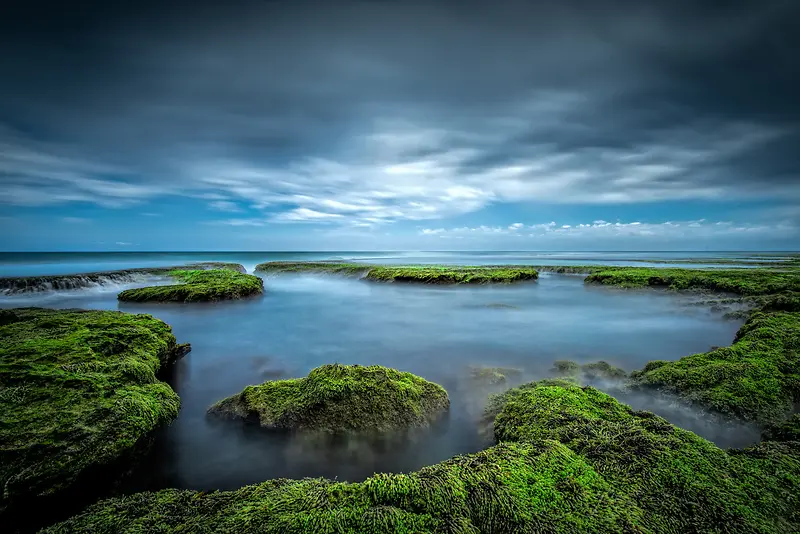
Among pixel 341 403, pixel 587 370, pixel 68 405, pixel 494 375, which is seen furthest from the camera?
pixel 587 370

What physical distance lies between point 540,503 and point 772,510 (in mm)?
1578

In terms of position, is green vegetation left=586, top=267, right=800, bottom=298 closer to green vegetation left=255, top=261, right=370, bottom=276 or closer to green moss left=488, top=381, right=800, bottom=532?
green moss left=488, top=381, right=800, bottom=532

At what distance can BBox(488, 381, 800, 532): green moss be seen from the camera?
2221 millimetres

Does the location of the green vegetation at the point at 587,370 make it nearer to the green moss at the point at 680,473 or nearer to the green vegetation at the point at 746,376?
the green vegetation at the point at 746,376

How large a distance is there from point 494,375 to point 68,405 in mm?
6085

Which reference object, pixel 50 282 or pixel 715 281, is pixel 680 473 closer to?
pixel 715 281

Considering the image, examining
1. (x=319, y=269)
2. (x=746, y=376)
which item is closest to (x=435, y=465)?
Answer: (x=746, y=376)

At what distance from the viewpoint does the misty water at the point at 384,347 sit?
388 cm

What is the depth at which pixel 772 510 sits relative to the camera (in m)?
2.29

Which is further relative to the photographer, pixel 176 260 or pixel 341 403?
pixel 176 260

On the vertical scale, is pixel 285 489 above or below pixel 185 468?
above

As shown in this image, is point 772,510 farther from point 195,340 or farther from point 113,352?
point 195,340

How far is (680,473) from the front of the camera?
255cm

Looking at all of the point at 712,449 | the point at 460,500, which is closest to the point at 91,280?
the point at 460,500
